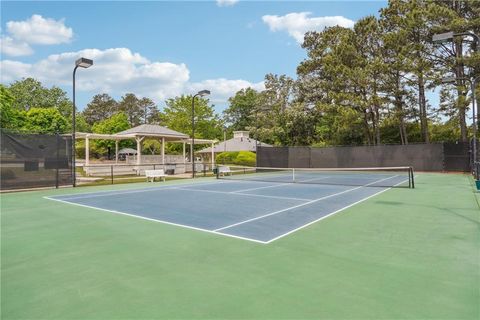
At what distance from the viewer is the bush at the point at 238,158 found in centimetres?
3025

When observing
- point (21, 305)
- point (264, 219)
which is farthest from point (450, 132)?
point (21, 305)

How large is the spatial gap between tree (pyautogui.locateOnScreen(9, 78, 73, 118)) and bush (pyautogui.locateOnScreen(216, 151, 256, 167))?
118ft

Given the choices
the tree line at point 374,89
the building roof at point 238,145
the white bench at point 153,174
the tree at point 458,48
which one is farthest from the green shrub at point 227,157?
the tree at point 458,48

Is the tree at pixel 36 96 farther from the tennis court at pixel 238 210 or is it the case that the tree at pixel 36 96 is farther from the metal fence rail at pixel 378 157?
the tennis court at pixel 238 210

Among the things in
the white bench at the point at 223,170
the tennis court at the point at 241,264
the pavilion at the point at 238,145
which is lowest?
the tennis court at the point at 241,264

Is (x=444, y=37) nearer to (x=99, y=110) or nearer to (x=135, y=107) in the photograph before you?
(x=135, y=107)

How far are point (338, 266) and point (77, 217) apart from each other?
5618 mm

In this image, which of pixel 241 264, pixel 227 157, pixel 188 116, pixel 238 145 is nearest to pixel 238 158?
pixel 227 157

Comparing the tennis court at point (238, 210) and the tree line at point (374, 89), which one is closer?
the tennis court at point (238, 210)

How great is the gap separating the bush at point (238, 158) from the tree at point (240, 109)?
24.9m

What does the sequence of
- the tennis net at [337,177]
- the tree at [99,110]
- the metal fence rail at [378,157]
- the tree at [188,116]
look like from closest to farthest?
the tennis net at [337,177] → the metal fence rail at [378,157] → the tree at [188,116] → the tree at [99,110]

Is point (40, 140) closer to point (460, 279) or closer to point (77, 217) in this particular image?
point (77, 217)

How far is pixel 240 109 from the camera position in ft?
195

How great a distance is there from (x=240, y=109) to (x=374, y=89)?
3419 cm
